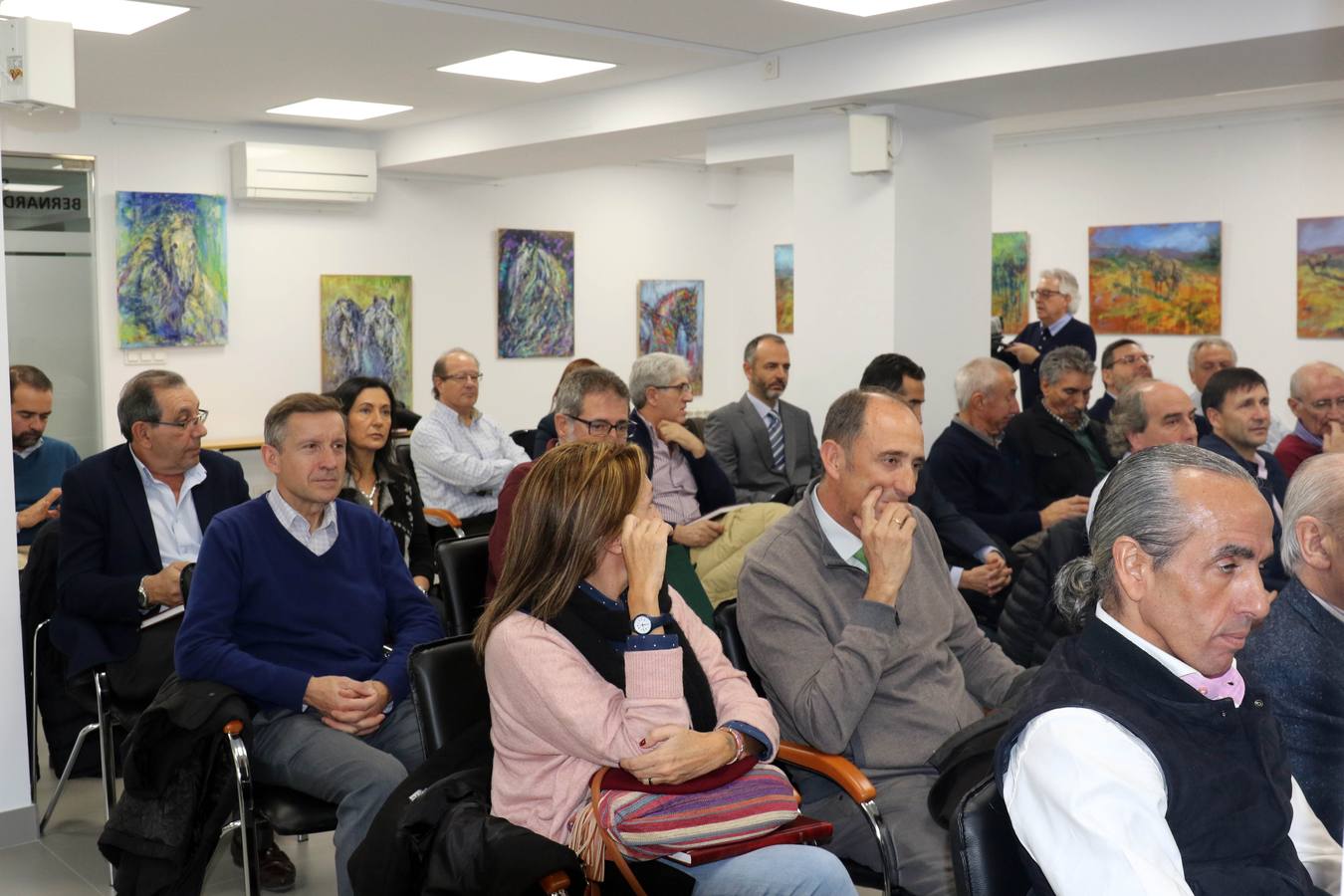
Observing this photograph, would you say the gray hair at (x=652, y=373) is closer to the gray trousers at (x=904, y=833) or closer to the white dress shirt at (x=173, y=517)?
the white dress shirt at (x=173, y=517)

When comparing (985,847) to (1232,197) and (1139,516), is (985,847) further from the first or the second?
(1232,197)

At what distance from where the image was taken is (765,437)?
21.1 feet

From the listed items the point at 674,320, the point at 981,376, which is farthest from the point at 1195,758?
the point at 674,320

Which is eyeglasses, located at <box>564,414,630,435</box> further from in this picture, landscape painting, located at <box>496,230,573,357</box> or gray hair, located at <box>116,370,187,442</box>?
landscape painting, located at <box>496,230,573,357</box>

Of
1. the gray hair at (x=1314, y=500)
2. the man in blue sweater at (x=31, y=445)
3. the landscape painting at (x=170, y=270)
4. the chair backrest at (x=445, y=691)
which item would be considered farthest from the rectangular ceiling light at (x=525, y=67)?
the gray hair at (x=1314, y=500)

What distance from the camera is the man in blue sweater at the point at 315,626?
3145 millimetres

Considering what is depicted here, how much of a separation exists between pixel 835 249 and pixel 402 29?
2.73 m

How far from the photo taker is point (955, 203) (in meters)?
7.70

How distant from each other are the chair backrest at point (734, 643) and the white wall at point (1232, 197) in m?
7.53

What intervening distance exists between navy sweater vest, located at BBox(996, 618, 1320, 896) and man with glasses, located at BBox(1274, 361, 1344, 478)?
4190 millimetres

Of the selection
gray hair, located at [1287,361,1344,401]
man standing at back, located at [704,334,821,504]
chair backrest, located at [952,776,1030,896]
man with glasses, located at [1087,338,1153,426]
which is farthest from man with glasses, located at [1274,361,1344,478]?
chair backrest, located at [952,776,1030,896]

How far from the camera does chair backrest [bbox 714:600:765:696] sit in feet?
9.98

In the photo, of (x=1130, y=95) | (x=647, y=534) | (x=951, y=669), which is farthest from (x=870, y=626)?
(x=1130, y=95)

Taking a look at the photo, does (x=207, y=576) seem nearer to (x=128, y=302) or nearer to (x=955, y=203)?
(x=955, y=203)
